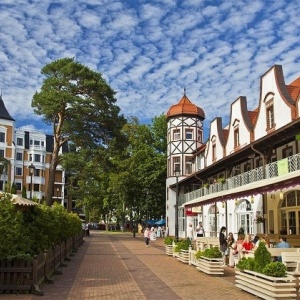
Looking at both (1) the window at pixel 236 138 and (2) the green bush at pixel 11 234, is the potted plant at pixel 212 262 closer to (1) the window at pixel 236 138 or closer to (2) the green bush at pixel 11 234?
(2) the green bush at pixel 11 234

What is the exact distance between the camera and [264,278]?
32.0 ft

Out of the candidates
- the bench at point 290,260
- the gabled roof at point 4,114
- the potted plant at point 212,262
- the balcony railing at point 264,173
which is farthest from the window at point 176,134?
the bench at point 290,260

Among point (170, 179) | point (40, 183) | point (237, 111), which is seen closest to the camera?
point (237, 111)

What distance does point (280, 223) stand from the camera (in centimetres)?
2489

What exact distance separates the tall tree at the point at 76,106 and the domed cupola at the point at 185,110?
11.1 meters

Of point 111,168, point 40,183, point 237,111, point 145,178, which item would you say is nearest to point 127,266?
point 237,111

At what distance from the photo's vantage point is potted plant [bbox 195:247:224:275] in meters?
14.3

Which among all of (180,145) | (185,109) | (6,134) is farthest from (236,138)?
(6,134)

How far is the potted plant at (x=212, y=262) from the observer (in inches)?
563

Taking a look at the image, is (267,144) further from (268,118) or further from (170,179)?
(170,179)

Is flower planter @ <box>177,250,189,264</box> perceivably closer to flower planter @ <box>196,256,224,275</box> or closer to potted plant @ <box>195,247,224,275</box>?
potted plant @ <box>195,247,224,275</box>

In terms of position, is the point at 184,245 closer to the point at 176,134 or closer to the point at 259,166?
the point at 259,166

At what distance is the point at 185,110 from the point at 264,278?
127 ft

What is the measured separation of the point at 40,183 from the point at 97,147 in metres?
45.3
